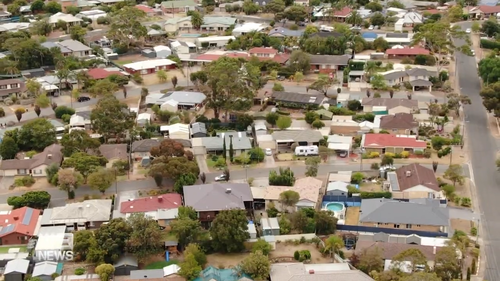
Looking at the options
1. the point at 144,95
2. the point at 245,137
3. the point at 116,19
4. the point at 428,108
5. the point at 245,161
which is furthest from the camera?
the point at 116,19

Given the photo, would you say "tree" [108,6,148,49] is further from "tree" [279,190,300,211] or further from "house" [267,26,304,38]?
"tree" [279,190,300,211]

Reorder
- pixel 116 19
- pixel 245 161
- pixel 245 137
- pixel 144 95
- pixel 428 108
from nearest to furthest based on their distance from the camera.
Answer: pixel 245 161
pixel 245 137
pixel 428 108
pixel 144 95
pixel 116 19

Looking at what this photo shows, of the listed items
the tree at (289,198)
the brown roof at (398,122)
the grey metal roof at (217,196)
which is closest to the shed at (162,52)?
the brown roof at (398,122)

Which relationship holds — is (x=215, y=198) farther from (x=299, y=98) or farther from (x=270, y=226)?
(x=299, y=98)

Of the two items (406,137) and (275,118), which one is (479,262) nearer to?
(406,137)

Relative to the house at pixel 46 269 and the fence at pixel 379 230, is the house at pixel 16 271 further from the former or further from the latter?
the fence at pixel 379 230

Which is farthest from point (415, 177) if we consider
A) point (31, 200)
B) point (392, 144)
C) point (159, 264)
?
point (31, 200)

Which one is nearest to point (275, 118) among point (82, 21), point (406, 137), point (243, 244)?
point (406, 137)
